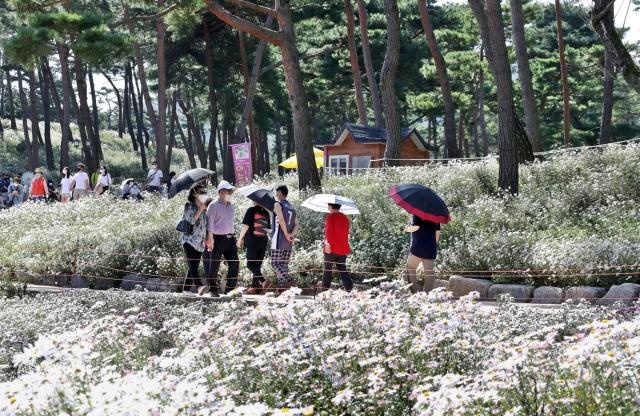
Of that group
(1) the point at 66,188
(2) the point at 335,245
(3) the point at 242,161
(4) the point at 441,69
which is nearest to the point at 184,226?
(2) the point at 335,245

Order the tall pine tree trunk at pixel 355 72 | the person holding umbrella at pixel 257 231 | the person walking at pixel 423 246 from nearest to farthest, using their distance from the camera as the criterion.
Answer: the person walking at pixel 423 246
the person holding umbrella at pixel 257 231
the tall pine tree trunk at pixel 355 72

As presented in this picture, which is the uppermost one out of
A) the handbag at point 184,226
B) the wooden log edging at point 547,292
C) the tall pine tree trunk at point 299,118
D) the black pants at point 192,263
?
the tall pine tree trunk at point 299,118

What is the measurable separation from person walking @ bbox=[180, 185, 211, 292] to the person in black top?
2.04 ft

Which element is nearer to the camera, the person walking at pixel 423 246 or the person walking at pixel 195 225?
the person walking at pixel 423 246

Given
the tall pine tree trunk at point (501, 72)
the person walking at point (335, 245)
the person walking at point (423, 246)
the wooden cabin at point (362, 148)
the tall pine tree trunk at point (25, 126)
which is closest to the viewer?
the person walking at point (423, 246)

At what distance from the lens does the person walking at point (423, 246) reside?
37.5ft

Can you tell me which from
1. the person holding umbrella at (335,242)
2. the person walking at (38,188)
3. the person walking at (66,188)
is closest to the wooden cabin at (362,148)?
the person walking at (66,188)

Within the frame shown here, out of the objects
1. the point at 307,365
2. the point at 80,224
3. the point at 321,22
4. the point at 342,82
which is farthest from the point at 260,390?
the point at 342,82

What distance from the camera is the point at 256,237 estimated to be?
1337cm

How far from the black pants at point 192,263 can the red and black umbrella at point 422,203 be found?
11.3ft

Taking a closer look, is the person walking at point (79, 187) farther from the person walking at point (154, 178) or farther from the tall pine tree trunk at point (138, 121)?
the tall pine tree trunk at point (138, 121)

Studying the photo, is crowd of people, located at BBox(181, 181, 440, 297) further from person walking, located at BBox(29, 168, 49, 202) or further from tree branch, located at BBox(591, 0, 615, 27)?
person walking, located at BBox(29, 168, 49, 202)

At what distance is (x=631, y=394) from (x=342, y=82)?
41.0 m

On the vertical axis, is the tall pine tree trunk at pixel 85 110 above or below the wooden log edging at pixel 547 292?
above
